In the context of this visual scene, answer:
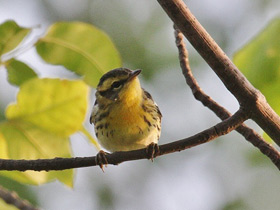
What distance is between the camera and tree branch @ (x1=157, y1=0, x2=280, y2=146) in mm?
1589

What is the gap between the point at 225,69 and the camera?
67.5 inches

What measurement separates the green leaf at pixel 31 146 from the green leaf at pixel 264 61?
2.50 ft

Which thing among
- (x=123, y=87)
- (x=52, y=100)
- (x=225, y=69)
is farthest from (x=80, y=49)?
(x=123, y=87)

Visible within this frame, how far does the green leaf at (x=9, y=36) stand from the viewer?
2014 millimetres

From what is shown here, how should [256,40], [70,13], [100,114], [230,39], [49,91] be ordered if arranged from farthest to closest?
[70,13], [230,39], [100,114], [49,91], [256,40]

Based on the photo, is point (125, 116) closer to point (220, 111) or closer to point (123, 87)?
point (123, 87)

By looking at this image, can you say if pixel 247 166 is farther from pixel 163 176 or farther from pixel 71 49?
pixel 71 49

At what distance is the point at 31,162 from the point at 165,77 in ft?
12.3

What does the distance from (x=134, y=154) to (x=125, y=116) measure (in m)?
0.93

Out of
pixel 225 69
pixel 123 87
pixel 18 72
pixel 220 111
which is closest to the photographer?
pixel 225 69

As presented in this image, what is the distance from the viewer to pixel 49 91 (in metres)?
2.13

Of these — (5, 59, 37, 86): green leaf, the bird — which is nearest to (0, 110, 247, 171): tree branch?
(5, 59, 37, 86): green leaf

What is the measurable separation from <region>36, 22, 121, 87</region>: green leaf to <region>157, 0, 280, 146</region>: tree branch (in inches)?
24.5

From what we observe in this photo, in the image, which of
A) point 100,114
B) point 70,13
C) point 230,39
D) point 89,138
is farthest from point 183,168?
point 89,138
